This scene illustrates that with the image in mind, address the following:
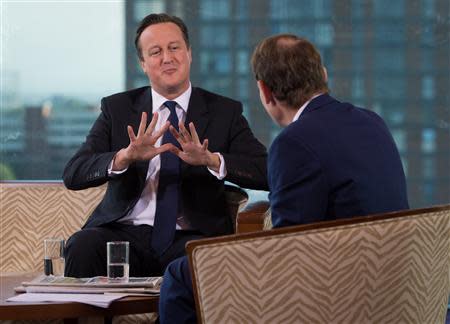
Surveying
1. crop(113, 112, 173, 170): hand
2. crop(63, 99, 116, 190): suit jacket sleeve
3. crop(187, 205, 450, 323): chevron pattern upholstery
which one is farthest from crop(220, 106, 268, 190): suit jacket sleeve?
crop(187, 205, 450, 323): chevron pattern upholstery

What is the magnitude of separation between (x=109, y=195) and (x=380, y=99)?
1752 millimetres

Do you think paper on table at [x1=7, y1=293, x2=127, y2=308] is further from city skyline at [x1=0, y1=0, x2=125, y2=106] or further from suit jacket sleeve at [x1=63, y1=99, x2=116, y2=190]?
city skyline at [x1=0, y1=0, x2=125, y2=106]

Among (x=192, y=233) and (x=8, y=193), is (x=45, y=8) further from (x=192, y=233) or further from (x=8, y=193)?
(x=192, y=233)

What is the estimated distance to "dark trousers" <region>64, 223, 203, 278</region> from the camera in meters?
3.09

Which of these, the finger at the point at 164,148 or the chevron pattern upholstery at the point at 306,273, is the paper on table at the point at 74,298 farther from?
the finger at the point at 164,148

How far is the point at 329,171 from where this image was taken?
2299 mm

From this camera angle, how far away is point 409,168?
15.3 feet

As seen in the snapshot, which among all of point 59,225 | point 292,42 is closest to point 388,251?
point 292,42

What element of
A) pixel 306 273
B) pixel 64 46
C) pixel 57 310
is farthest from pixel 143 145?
pixel 64 46

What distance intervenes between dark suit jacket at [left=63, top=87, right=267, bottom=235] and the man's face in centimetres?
9

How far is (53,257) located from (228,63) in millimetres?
1962

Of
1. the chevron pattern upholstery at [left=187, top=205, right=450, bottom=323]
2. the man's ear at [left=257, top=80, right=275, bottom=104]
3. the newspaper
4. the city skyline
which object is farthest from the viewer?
the city skyline

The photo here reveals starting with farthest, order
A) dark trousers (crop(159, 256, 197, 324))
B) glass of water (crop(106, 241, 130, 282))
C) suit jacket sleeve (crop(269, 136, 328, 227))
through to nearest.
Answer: glass of water (crop(106, 241, 130, 282)) < dark trousers (crop(159, 256, 197, 324)) < suit jacket sleeve (crop(269, 136, 328, 227))

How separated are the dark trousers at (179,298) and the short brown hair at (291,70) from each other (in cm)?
47
